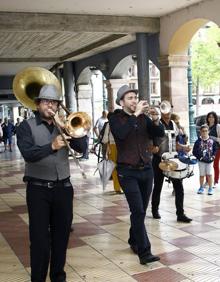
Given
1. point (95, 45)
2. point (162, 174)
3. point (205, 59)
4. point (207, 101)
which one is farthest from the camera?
point (207, 101)

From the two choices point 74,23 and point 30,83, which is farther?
point 74,23

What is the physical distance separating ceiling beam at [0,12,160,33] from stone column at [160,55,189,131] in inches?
36.5

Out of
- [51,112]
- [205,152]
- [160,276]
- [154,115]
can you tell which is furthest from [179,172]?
[51,112]

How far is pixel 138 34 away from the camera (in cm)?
1150

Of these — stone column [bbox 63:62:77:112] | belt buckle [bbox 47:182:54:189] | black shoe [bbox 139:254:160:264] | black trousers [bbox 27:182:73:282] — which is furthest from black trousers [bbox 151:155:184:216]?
stone column [bbox 63:62:77:112]

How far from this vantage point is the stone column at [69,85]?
1872 centimetres

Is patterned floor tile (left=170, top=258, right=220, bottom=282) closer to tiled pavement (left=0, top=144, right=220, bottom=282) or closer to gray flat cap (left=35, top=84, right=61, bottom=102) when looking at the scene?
tiled pavement (left=0, top=144, right=220, bottom=282)

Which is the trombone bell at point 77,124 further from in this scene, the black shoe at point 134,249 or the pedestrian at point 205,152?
the pedestrian at point 205,152

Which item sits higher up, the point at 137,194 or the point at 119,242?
the point at 137,194

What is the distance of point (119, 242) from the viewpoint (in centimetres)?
499

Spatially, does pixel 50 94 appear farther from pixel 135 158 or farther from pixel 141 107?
pixel 135 158

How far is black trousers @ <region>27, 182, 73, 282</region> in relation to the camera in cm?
336

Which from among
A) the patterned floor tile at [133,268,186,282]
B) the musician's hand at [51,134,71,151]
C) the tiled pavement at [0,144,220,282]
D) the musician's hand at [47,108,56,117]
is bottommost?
the tiled pavement at [0,144,220,282]

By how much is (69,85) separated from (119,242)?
14.5 m
